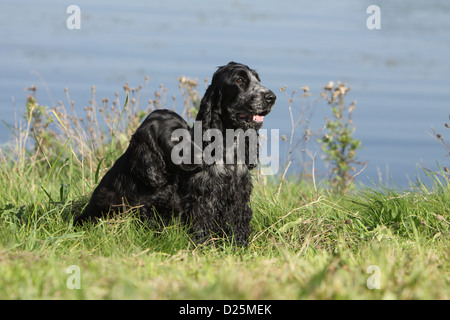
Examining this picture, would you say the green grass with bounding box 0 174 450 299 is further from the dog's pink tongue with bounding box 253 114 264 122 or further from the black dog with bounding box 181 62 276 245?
the dog's pink tongue with bounding box 253 114 264 122

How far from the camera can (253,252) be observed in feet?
16.5

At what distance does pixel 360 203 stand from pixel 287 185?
1529 mm

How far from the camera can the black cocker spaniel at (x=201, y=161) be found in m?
4.62

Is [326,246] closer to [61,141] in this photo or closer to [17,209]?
[17,209]

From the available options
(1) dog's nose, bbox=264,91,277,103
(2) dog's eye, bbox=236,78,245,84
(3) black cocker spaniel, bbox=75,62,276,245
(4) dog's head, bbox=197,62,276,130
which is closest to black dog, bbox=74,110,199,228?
(3) black cocker spaniel, bbox=75,62,276,245

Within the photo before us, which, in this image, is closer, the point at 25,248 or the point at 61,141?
the point at 25,248

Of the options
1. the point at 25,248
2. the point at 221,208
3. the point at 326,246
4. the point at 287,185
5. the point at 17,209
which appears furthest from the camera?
the point at 287,185

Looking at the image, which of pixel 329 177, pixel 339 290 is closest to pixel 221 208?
pixel 339 290

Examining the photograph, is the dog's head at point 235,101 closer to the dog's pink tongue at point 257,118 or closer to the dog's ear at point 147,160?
the dog's pink tongue at point 257,118

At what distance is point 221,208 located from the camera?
15.9 feet

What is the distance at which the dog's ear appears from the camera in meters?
4.60

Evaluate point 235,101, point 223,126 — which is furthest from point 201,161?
point 235,101

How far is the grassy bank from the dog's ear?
1.18 ft

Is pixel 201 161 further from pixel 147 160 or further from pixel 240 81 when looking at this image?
pixel 240 81
